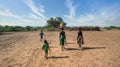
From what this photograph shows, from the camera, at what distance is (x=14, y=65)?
914 cm

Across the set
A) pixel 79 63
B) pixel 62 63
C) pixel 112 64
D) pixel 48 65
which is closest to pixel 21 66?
pixel 48 65

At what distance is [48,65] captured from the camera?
9117 mm

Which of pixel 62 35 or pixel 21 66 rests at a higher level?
pixel 62 35

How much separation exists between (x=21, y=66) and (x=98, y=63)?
4359 millimetres

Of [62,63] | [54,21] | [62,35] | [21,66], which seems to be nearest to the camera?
[21,66]

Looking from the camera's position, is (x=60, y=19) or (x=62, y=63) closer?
(x=62, y=63)

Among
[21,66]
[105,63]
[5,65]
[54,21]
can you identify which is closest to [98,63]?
[105,63]

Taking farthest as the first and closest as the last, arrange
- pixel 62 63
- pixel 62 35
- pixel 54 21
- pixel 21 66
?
pixel 54 21 < pixel 62 35 < pixel 62 63 < pixel 21 66

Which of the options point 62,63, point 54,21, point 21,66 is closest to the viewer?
point 21,66

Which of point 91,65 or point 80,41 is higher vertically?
point 80,41

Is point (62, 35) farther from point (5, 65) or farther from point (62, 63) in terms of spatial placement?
point (5, 65)

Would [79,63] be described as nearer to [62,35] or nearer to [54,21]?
[62,35]

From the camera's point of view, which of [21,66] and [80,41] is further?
[80,41]

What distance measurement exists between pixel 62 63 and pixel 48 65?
878 mm
